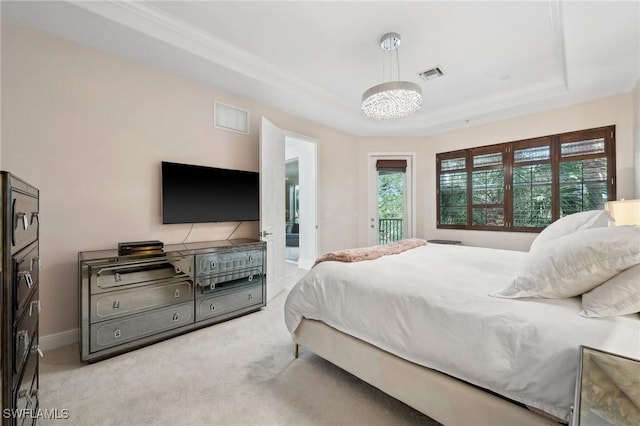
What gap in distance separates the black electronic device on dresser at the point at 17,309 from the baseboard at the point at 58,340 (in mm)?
1318

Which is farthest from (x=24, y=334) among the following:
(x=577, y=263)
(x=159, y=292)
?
(x=577, y=263)

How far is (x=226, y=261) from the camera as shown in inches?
114

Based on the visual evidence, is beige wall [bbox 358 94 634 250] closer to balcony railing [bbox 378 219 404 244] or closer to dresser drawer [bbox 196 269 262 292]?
balcony railing [bbox 378 219 404 244]

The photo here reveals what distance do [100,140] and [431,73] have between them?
141 inches

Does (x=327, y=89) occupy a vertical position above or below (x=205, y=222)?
above

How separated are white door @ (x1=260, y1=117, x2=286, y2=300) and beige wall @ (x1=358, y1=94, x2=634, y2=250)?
6.69 feet

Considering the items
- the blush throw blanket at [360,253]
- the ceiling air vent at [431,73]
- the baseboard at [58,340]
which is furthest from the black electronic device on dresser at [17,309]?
the ceiling air vent at [431,73]

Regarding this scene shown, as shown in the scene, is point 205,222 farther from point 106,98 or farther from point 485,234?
point 485,234

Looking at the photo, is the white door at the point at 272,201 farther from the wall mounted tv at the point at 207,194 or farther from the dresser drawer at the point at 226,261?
the dresser drawer at the point at 226,261

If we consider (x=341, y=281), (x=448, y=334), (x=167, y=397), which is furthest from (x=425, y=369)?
(x=167, y=397)

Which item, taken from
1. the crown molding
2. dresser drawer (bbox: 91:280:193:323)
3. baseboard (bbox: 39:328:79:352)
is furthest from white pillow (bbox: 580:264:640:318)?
baseboard (bbox: 39:328:79:352)

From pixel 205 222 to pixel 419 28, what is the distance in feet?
9.56

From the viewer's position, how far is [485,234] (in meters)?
4.59

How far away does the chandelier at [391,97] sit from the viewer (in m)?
2.43
